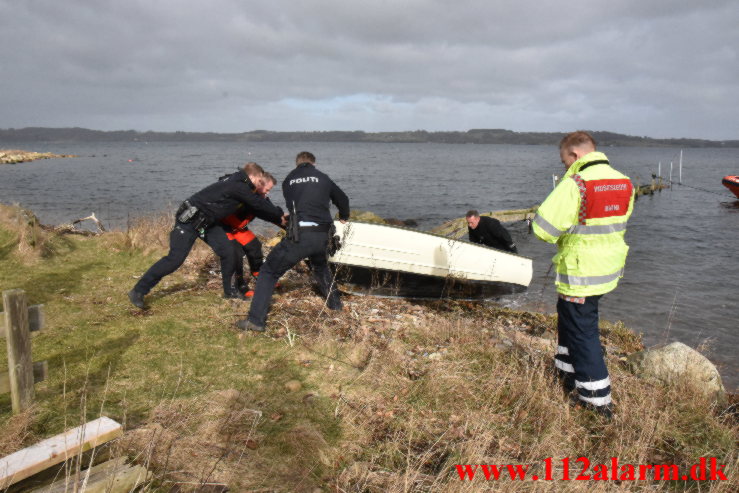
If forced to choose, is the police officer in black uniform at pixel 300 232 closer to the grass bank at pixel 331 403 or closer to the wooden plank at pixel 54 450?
the grass bank at pixel 331 403

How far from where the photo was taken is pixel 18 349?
3455 millimetres

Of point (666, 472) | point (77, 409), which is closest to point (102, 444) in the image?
point (77, 409)

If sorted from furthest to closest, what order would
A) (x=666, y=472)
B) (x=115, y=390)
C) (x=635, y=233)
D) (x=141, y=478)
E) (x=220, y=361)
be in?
1. (x=635, y=233)
2. (x=220, y=361)
3. (x=115, y=390)
4. (x=666, y=472)
5. (x=141, y=478)

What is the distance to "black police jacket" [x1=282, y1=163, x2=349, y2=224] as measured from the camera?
19.0 feet

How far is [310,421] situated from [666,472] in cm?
275

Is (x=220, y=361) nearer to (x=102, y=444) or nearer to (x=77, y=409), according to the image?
(x=77, y=409)

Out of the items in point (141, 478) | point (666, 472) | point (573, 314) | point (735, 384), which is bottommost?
point (735, 384)

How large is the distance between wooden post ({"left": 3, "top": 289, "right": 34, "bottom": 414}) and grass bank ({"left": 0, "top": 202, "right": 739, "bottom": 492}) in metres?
0.15

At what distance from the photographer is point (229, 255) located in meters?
6.66

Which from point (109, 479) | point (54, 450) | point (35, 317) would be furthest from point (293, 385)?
point (35, 317)

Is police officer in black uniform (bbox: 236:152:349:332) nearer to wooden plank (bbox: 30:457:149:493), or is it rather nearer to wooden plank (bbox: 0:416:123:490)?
wooden plank (bbox: 0:416:123:490)

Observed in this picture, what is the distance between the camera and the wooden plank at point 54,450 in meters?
2.77

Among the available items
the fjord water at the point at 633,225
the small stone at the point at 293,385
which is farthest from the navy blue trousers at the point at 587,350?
the fjord water at the point at 633,225

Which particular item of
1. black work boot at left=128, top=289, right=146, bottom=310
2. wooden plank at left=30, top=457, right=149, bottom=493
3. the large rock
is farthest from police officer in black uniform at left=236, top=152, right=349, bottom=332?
the large rock
